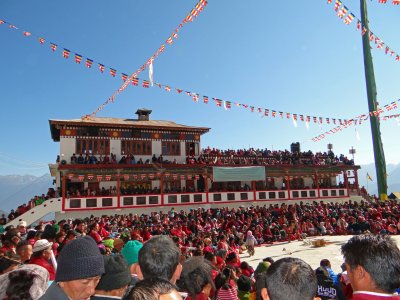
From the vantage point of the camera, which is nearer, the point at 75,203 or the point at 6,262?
the point at 6,262

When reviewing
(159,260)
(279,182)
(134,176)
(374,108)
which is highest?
(374,108)

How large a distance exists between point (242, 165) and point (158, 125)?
8.67 metres

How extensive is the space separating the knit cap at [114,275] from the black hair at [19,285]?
68 cm

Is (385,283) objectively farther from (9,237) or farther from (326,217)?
(326,217)

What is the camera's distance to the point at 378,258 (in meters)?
2.40

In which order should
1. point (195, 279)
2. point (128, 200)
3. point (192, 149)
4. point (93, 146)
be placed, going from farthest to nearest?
1. point (192, 149)
2. point (93, 146)
3. point (128, 200)
4. point (195, 279)

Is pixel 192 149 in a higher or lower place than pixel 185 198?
higher

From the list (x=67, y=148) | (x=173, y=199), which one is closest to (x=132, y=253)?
(x=173, y=199)

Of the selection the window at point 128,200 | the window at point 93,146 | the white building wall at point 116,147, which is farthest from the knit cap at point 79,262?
the white building wall at point 116,147

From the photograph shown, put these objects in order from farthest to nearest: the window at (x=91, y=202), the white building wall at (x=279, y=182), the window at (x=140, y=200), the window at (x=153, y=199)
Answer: the white building wall at (x=279, y=182), the window at (x=153, y=199), the window at (x=140, y=200), the window at (x=91, y=202)

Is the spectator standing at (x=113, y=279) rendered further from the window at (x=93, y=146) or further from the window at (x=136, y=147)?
the window at (x=136, y=147)

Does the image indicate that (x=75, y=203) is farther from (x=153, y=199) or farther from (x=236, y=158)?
(x=236, y=158)

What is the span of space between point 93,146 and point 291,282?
82.4 feet

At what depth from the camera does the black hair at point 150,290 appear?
176cm
